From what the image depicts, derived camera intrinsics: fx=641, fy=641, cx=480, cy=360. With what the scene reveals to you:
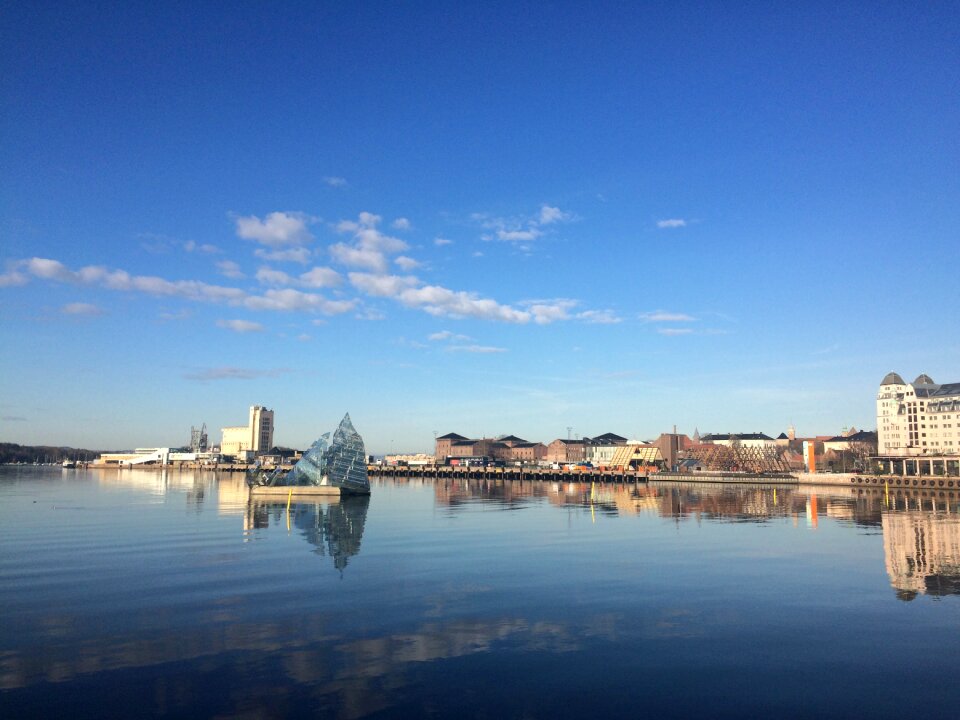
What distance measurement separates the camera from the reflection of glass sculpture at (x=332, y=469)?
294ft

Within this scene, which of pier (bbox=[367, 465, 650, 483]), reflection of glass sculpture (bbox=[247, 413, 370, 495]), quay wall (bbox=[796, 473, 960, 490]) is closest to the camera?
reflection of glass sculpture (bbox=[247, 413, 370, 495])

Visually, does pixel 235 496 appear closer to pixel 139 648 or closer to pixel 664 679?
pixel 139 648

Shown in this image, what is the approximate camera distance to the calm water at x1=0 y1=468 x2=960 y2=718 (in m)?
15.5

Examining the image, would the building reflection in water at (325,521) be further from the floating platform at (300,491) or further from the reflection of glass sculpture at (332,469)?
the reflection of glass sculpture at (332,469)

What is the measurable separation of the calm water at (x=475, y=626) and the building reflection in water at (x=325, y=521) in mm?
645

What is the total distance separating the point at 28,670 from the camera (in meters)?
17.1

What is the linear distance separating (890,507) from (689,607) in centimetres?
6829

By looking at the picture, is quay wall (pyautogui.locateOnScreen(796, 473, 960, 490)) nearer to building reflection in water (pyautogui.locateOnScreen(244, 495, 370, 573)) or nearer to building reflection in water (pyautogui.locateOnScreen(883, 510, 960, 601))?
building reflection in water (pyautogui.locateOnScreen(883, 510, 960, 601))

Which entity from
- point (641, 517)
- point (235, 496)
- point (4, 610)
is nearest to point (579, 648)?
point (4, 610)

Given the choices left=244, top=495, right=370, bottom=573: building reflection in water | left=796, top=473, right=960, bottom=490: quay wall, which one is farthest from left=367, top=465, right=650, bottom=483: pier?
left=244, top=495, right=370, bottom=573: building reflection in water

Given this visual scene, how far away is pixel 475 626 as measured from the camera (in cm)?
2164

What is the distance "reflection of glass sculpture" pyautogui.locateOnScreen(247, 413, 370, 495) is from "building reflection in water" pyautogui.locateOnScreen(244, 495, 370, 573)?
173 inches

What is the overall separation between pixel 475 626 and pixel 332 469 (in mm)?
72253

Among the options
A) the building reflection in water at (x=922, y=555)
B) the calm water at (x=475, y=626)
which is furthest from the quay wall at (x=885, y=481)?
the calm water at (x=475, y=626)
